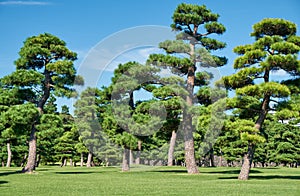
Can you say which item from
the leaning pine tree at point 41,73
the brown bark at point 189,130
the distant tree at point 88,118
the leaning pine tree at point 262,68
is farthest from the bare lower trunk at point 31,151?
the distant tree at point 88,118

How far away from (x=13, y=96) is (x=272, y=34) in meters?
13.5

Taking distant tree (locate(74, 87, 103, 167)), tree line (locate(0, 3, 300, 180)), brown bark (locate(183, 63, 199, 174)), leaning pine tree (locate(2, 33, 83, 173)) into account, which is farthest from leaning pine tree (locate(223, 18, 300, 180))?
distant tree (locate(74, 87, 103, 167))

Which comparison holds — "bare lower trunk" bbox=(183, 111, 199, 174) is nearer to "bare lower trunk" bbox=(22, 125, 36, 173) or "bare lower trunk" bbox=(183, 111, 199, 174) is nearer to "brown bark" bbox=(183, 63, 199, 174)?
"brown bark" bbox=(183, 63, 199, 174)

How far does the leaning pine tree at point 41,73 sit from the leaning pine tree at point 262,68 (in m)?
9.12

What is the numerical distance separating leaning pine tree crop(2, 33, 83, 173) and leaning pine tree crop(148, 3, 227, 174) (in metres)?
4.78

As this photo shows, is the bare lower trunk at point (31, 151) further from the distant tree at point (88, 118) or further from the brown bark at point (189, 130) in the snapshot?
the distant tree at point (88, 118)

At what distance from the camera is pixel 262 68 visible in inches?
632

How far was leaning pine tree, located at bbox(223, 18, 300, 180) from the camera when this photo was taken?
51.0 ft

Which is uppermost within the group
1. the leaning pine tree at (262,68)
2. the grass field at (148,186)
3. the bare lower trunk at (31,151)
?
the leaning pine tree at (262,68)

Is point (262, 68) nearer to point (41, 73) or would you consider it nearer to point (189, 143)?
point (189, 143)

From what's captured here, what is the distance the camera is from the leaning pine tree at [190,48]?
21.0m

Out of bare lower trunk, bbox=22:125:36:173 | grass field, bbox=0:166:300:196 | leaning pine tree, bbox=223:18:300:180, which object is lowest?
grass field, bbox=0:166:300:196

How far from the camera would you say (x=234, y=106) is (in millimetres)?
16609

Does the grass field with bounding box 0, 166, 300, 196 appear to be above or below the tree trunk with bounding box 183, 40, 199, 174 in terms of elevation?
below
